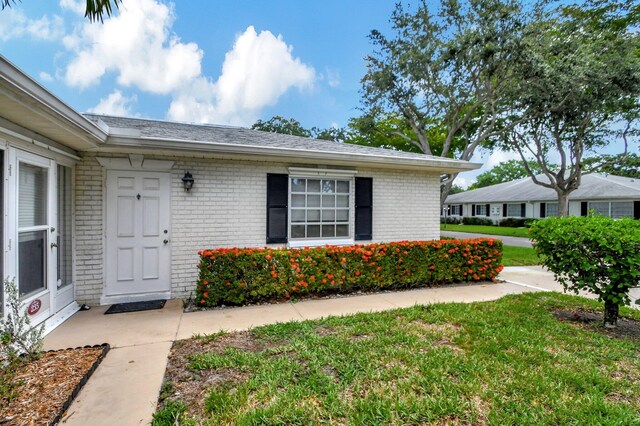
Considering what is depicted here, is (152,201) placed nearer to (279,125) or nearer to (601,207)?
(279,125)

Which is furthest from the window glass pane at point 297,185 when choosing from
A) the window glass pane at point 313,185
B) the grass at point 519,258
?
the grass at point 519,258

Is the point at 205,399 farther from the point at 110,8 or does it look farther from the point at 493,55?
the point at 493,55

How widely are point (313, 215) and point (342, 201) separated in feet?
2.32

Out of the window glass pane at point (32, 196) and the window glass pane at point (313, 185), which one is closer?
the window glass pane at point (32, 196)

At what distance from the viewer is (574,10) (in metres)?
12.8

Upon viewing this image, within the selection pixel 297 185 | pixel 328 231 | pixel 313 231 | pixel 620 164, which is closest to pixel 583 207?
pixel 620 164

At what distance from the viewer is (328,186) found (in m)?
6.46

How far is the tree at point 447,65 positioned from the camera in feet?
39.2

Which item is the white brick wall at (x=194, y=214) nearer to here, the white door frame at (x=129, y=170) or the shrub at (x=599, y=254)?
the white door frame at (x=129, y=170)

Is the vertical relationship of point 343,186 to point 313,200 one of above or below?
above

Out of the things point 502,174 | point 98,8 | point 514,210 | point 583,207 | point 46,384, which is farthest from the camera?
point 502,174

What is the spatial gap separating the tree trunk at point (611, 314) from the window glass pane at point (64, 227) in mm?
7607

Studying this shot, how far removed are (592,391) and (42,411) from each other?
4.41 m

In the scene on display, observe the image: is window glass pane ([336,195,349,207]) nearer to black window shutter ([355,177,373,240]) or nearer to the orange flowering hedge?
black window shutter ([355,177,373,240])
